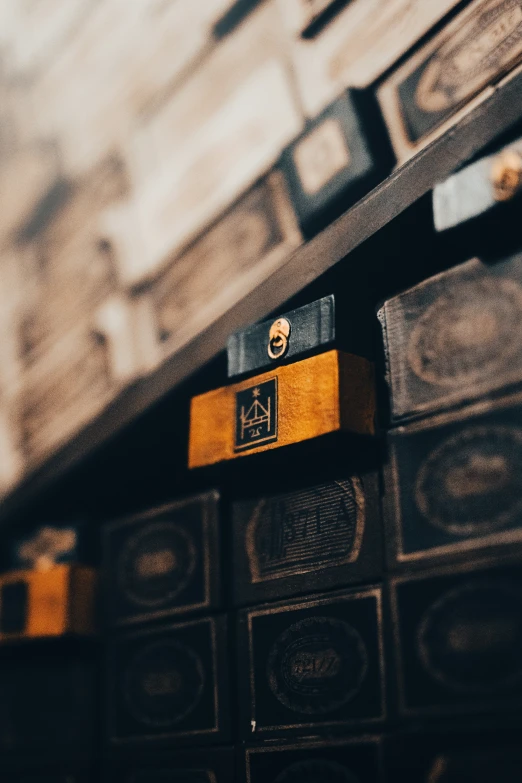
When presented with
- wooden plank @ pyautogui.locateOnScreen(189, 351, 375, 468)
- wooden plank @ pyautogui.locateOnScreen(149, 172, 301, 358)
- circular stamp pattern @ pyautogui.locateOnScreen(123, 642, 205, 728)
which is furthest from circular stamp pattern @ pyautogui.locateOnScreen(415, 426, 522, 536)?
wooden plank @ pyautogui.locateOnScreen(149, 172, 301, 358)

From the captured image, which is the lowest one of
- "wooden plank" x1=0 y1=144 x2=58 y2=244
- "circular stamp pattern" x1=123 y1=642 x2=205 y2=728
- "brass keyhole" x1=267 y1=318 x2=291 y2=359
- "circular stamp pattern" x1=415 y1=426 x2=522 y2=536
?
"circular stamp pattern" x1=123 y1=642 x2=205 y2=728

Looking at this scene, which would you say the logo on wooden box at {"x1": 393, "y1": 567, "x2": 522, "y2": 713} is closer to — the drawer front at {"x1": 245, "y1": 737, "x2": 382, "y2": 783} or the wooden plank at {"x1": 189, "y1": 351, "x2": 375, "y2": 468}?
the drawer front at {"x1": 245, "y1": 737, "x2": 382, "y2": 783}

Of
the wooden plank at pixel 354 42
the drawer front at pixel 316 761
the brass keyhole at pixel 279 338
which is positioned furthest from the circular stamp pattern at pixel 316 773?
the wooden plank at pixel 354 42

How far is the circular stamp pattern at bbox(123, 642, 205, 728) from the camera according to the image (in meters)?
2.26

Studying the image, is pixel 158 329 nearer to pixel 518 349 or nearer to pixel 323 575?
pixel 323 575

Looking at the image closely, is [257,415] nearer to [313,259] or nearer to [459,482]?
[313,259]

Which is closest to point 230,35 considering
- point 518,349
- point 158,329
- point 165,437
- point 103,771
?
point 158,329

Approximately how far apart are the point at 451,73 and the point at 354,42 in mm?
679

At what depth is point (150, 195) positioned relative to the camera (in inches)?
169

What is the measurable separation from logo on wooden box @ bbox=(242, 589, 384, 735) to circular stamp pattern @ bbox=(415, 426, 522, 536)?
10.2 inches

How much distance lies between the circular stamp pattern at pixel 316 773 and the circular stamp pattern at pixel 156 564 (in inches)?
23.4

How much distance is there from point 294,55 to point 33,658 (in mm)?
2796

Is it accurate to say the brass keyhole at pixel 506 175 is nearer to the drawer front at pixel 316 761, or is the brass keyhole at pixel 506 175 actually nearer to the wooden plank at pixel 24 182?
the drawer front at pixel 316 761

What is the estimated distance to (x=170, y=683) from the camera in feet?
7.61
